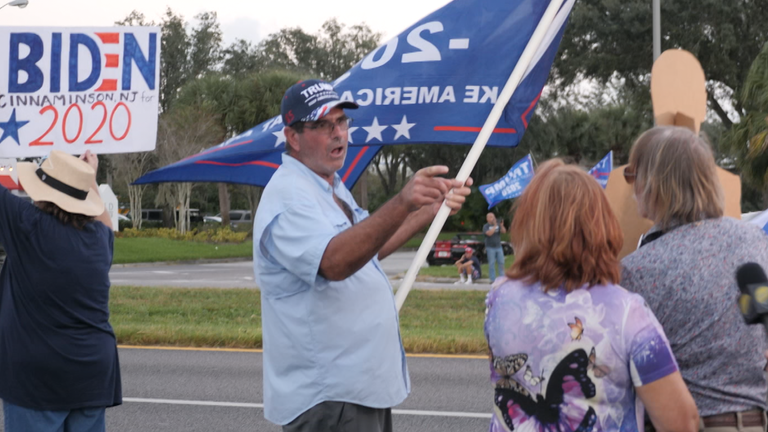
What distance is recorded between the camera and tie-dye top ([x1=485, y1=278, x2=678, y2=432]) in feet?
Answer: 7.90

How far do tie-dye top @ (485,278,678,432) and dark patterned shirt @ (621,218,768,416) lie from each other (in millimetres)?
237

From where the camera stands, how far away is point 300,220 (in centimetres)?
300

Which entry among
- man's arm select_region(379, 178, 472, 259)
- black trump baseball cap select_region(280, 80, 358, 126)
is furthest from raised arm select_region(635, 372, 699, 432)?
black trump baseball cap select_region(280, 80, 358, 126)

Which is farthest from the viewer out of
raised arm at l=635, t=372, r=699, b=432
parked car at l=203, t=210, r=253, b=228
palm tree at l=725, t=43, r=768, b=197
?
parked car at l=203, t=210, r=253, b=228

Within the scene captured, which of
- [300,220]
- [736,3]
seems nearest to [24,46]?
[300,220]

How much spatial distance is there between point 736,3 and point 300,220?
29.1m

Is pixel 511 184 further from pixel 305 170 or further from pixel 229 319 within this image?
pixel 305 170

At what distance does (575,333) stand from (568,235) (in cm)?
27

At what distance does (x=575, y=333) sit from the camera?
96.6 inches

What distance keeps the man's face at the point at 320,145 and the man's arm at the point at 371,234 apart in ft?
1.49

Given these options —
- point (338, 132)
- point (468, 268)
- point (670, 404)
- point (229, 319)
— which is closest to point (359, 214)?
point (338, 132)

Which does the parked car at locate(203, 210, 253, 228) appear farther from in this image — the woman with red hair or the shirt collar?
the woman with red hair

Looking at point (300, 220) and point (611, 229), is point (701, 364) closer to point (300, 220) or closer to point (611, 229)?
point (611, 229)

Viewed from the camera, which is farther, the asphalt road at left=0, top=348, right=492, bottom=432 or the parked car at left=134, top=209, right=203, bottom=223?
the parked car at left=134, top=209, right=203, bottom=223
